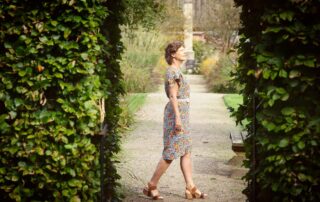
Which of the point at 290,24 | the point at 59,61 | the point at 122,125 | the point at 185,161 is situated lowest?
the point at 122,125

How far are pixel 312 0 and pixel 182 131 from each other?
2501mm

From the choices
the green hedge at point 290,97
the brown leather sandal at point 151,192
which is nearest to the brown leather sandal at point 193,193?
the brown leather sandal at point 151,192

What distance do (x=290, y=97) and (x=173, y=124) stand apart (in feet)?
6.67

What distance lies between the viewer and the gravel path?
667 cm

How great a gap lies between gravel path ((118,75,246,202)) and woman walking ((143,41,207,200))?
22 cm

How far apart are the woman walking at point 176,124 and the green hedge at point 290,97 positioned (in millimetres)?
1697

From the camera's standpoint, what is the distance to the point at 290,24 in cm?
426

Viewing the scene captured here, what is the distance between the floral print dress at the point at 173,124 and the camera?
609 centimetres

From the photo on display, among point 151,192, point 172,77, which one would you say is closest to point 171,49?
point 172,77

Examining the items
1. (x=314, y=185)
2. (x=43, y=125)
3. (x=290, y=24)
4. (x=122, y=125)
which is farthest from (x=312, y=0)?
(x=122, y=125)

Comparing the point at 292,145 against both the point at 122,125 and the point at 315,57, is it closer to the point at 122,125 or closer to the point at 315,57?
the point at 315,57

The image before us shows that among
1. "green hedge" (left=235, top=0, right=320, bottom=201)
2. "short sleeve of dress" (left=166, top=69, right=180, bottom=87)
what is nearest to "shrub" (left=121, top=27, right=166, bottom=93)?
"short sleeve of dress" (left=166, top=69, right=180, bottom=87)

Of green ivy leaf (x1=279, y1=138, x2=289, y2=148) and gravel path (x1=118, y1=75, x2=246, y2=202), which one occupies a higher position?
green ivy leaf (x1=279, y1=138, x2=289, y2=148)

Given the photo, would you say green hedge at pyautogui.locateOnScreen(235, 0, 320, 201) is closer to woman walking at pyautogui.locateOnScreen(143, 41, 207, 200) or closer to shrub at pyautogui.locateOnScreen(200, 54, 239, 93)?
woman walking at pyautogui.locateOnScreen(143, 41, 207, 200)
